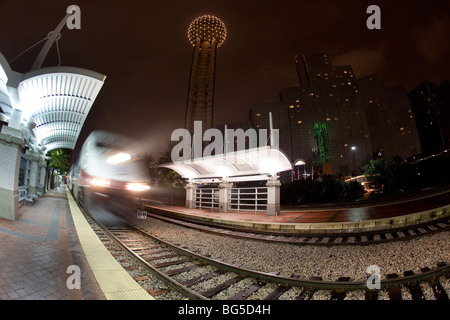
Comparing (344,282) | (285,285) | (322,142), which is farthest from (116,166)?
(322,142)

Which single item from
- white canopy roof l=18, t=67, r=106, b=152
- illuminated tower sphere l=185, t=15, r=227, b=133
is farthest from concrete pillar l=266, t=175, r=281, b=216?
illuminated tower sphere l=185, t=15, r=227, b=133

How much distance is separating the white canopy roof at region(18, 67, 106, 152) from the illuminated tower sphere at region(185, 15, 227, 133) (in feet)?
172

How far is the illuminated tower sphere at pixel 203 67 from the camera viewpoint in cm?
6812

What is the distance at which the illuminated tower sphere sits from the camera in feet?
224

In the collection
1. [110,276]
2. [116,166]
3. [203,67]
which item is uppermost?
[203,67]

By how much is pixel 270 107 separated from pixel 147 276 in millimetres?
131081

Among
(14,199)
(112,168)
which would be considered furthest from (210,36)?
(14,199)

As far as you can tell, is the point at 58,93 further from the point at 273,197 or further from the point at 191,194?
the point at 273,197

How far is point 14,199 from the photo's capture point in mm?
8391

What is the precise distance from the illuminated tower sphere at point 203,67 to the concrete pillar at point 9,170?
189ft

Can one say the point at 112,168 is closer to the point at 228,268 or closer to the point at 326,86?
the point at 228,268

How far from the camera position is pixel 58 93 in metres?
10.2

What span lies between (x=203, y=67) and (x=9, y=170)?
7184cm

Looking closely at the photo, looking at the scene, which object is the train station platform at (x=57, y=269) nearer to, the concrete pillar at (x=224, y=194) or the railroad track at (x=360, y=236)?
the railroad track at (x=360, y=236)
